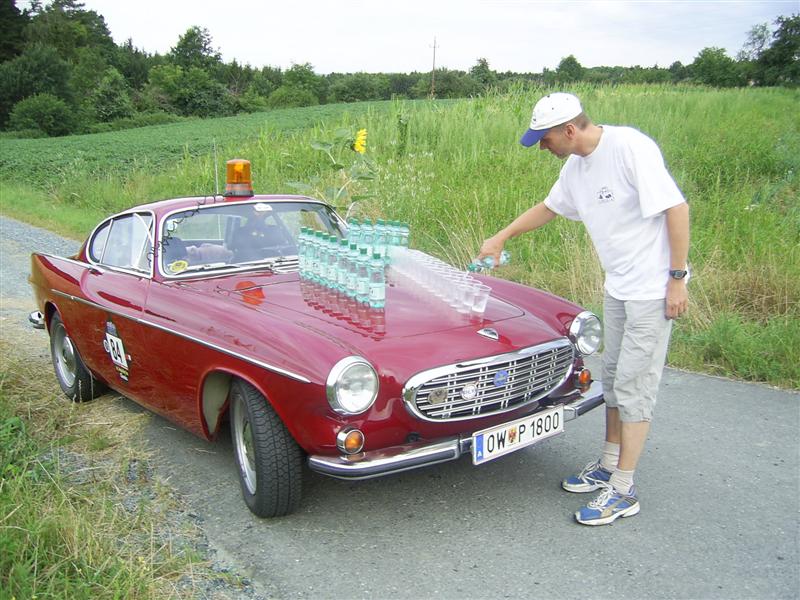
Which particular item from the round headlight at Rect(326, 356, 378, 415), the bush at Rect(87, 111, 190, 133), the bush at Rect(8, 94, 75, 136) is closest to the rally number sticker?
the round headlight at Rect(326, 356, 378, 415)

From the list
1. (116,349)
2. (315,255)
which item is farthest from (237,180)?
(116,349)

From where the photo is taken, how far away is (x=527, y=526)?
10.1ft

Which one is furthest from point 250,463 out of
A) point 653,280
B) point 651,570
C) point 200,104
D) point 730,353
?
point 200,104

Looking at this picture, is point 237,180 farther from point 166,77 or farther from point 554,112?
point 166,77

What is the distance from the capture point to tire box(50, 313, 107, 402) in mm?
4727

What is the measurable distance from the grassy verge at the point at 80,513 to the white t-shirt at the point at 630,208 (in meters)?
2.18

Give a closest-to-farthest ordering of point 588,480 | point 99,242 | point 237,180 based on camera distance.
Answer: point 588,480
point 237,180
point 99,242

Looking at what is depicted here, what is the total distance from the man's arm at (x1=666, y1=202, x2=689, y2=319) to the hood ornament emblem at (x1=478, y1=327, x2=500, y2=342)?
2.44 ft

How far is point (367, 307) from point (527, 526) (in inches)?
49.0

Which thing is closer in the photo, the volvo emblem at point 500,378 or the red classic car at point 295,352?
the red classic car at point 295,352

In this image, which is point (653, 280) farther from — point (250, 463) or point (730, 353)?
point (730, 353)

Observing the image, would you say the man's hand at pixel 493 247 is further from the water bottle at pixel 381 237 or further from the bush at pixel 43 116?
the bush at pixel 43 116

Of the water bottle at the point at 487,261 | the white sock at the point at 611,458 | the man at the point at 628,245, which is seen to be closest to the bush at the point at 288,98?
the water bottle at the point at 487,261

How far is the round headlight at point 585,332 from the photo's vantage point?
366cm
